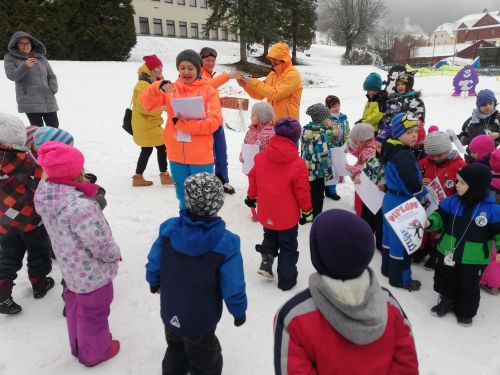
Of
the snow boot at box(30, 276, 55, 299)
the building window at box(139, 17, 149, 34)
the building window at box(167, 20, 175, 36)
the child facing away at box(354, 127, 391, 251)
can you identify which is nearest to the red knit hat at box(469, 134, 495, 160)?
the child facing away at box(354, 127, 391, 251)

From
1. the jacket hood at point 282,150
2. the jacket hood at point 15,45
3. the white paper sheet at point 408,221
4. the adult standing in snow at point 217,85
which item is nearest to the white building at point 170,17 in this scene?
the jacket hood at point 15,45

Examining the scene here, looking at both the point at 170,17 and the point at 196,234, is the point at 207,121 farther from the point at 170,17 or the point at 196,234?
the point at 170,17

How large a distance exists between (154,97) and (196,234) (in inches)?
113

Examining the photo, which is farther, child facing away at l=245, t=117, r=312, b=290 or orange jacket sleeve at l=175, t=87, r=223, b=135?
orange jacket sleeve at l=175, t=87, r=223, b=135

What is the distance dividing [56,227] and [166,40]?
30.5m

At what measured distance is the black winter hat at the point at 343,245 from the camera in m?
1.43

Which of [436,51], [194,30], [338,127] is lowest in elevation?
[338,127]

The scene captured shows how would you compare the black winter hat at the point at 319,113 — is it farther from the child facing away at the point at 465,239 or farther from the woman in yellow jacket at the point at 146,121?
the woman in yellow jacket at the point at 146,121

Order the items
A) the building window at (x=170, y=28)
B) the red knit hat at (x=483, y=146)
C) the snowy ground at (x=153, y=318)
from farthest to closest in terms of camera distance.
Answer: the building window at (x=170, y=28) < the red knit hat at (x=483, y=146) < the snowy ground at (x=153, y=318)

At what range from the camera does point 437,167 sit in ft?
13.1

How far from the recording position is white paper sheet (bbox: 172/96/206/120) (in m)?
3.93

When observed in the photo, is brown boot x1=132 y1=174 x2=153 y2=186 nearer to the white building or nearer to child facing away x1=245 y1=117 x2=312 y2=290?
child facing away x1=245 y1=117 x2=312 y2=290

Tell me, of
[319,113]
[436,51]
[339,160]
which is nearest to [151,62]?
[319,113]

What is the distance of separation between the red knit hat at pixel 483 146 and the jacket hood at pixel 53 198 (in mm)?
4073
